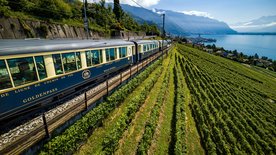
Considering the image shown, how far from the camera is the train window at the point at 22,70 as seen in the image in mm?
7531

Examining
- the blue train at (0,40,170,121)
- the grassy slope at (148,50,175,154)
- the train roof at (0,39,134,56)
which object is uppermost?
the train roof at (0,39,134,56)

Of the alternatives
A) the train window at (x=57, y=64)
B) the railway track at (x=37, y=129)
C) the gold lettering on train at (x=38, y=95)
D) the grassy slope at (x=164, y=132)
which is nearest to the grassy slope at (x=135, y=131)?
the grassy slope at (x=164, y=132)

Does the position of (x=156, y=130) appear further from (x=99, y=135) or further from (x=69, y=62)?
(x=69, y=62)

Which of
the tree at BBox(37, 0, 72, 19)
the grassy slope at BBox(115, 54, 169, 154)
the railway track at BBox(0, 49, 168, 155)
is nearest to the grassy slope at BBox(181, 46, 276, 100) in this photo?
the grassy slope at BBox(115, 54, 169, 154)

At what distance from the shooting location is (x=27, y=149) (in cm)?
602

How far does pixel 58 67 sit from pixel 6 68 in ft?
9.60

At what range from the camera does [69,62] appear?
10805 mm

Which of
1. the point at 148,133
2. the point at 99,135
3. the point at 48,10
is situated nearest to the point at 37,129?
the point at 99,135

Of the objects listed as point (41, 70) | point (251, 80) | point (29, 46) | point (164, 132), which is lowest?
point (251, 80)

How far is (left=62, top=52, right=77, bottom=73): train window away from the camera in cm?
1038

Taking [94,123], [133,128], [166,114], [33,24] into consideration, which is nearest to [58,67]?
[94,123]

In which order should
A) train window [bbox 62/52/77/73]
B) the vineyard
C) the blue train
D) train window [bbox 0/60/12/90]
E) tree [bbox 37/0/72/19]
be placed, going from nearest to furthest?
1. train window [bbox 0/60/12/90]
2. the blue train
3. the vineyard
4. train window [bbox 62/52/77/73]
5. tree [bbox 37/0/72/19]

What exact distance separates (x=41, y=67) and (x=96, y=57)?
5253 mm

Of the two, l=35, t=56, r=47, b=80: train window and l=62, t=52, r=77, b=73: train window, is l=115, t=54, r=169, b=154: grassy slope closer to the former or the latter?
l=62, t=52, r=77, b=73: train window
